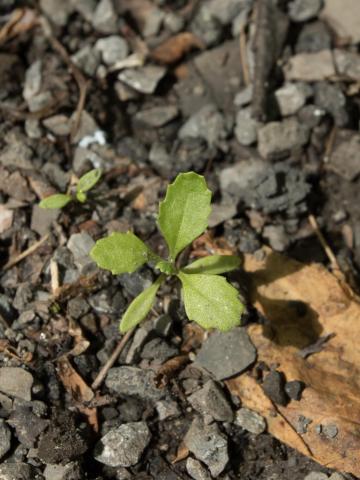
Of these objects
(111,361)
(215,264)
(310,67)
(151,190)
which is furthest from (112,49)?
(111,361)

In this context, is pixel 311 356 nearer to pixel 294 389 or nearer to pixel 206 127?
pixel 294 389

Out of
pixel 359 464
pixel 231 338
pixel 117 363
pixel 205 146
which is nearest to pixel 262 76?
pixel 205 146

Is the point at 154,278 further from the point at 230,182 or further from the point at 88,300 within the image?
the point at 230,182

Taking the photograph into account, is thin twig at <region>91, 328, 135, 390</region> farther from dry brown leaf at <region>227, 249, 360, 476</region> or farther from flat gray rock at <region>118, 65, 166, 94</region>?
flat gray rock at <region>118, 65, 166, 94</region>

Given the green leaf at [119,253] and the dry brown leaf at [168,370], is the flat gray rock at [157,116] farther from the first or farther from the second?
the dry brown leaf at [168,370]

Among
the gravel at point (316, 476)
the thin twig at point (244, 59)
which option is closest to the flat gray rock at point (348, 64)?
the thin twig at point (244, 59)

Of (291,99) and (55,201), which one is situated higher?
(55,201)

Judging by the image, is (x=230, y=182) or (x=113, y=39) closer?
(x=230, y=182)
